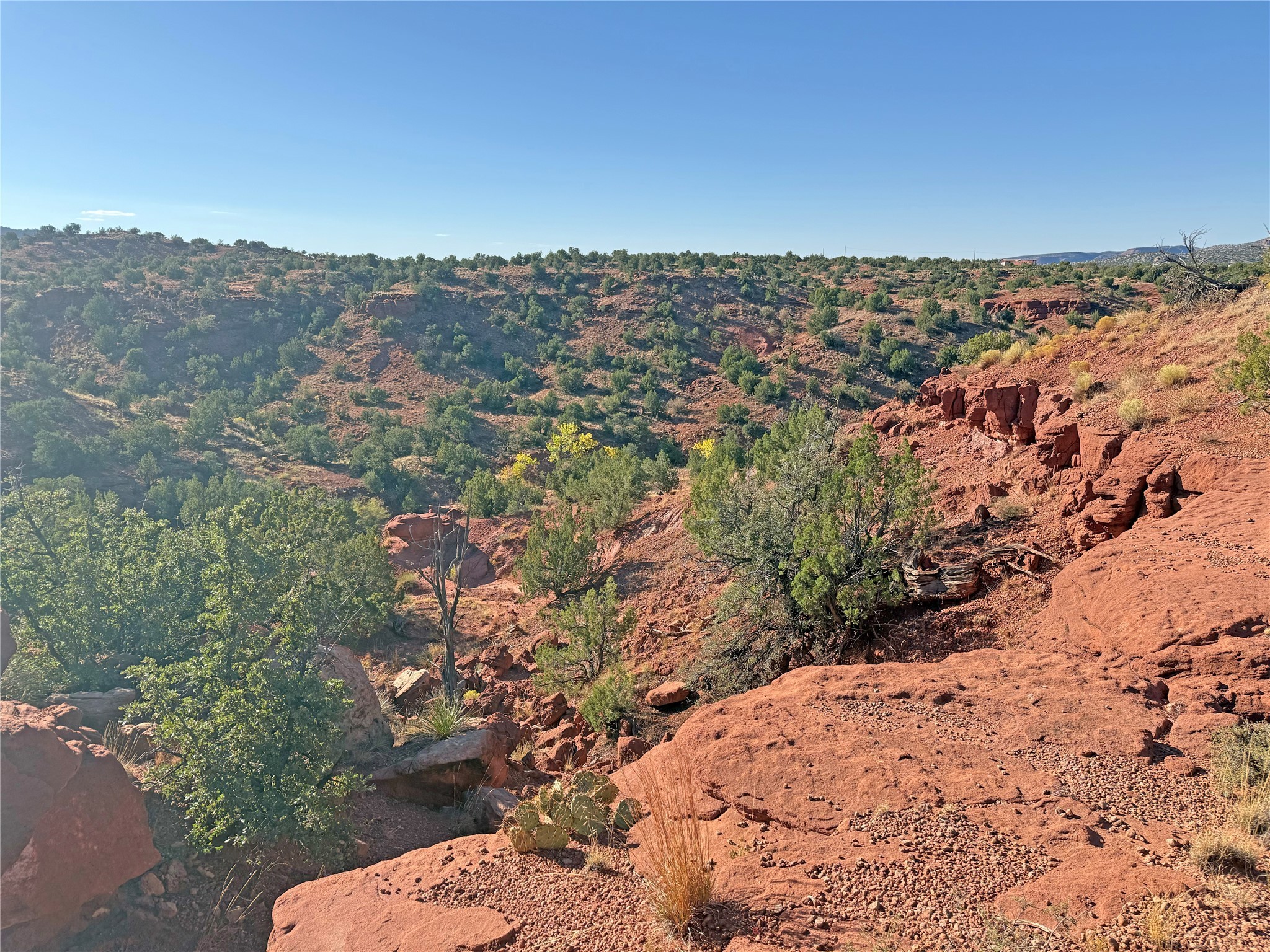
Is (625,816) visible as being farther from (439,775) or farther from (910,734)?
(439,775)

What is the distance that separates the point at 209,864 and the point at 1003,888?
7306mm

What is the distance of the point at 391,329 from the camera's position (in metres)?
52.5

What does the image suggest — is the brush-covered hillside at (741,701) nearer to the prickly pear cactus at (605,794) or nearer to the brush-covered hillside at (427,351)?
the prickly pear cactus at (605,794)

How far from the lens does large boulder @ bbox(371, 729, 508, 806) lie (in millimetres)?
8867

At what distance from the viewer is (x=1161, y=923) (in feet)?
11.5

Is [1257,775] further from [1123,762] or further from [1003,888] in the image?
[1003,888]

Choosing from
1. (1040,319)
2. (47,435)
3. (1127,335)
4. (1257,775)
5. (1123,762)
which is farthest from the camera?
(1040,319)

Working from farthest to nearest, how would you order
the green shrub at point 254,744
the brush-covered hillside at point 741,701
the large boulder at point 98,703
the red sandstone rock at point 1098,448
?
the red sandstone rock at point 1098,448 → the large boulder at point 98,703 → the green shrub at point 254,744 → the brush-covered hillside at point 741,701

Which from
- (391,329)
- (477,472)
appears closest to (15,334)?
(391,329)

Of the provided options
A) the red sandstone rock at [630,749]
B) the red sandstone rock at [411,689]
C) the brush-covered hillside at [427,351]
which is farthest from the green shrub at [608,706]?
the brush-covered hillside at [427,351]

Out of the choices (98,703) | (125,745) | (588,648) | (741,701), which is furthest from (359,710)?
(741,701)

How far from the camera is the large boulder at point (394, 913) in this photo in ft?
15.2

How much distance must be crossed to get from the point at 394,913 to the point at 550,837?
4.16ft

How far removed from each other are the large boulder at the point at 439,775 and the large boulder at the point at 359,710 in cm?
91
